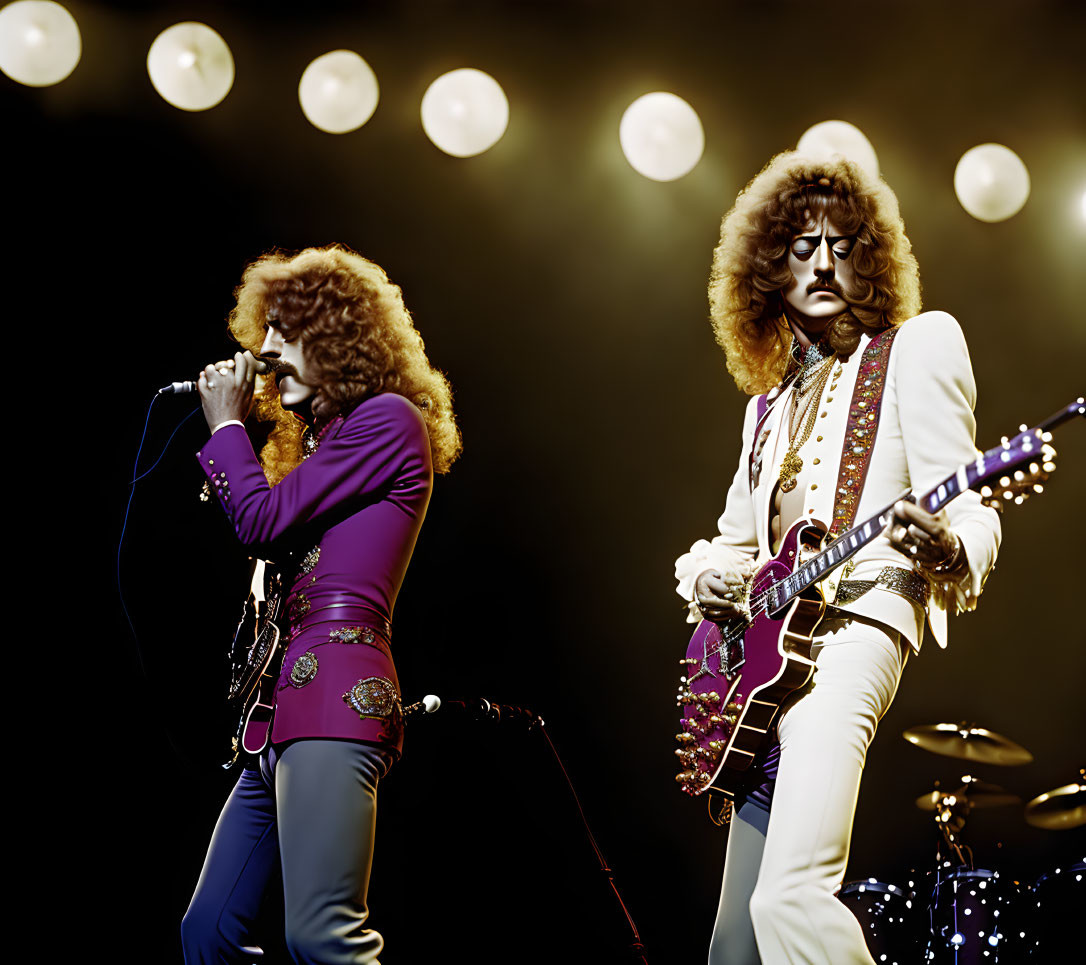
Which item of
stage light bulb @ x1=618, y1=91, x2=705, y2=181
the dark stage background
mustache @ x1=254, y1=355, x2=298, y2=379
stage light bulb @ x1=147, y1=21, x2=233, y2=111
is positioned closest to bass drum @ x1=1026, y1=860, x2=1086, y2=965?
the dark stage background

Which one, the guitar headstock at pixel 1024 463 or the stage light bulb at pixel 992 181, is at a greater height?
the stage light bulb at pixel 992 181

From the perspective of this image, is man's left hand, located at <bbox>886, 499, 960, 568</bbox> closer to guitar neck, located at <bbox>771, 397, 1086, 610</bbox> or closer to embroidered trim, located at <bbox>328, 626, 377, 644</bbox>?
guitar neck, located at <bbox>771, 397, 1086, 610</bbox>

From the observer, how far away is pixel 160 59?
4.29 m

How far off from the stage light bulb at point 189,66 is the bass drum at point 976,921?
4.36 meters

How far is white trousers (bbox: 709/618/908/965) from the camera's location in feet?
6.70

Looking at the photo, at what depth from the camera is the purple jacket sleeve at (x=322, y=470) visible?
2467mm

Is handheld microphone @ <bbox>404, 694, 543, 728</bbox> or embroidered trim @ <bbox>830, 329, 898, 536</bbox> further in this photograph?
handheld microphone @ <bbox>404, 694, 543, 728</bbox>

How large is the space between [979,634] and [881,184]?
8.98 feet

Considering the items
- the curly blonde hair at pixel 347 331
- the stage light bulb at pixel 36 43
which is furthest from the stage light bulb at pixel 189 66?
the curly blonde hair at pixel 347 331

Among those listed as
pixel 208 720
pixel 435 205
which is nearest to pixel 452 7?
pixel 435 205

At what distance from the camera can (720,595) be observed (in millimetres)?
2633

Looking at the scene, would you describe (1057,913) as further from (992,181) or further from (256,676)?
(256,676)

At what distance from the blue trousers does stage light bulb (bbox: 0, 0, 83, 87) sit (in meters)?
3.07

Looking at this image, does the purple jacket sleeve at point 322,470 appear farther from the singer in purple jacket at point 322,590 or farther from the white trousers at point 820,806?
the white trousers at point 820,806
